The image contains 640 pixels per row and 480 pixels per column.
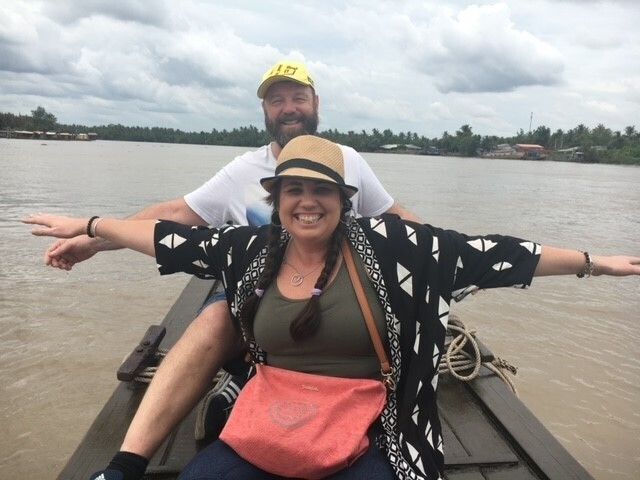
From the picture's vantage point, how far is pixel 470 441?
8.40 feet

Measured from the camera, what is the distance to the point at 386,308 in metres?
1.93

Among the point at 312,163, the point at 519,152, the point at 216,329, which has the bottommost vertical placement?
the point at 519,152

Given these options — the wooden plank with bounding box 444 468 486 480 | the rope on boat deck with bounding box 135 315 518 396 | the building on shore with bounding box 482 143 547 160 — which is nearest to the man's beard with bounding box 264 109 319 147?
the rope on boat deck with bounding box 135 315 518 396

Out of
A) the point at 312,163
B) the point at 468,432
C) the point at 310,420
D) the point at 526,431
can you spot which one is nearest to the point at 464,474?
the point at 468,432

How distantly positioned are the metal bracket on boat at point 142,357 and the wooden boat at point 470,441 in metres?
0.04

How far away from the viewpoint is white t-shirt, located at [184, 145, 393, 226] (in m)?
3.06

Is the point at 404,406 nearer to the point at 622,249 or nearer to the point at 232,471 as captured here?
the point at 232,471

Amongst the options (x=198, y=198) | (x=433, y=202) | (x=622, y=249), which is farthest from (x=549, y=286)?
(x=433, y=202)

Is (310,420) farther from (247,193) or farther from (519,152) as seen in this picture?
(519,152)

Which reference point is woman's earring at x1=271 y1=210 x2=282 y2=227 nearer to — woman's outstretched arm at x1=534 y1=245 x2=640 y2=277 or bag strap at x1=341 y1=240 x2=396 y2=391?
bag strap at x1=341 y1=240 x2=396 y2=391

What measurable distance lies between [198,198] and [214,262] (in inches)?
39.1

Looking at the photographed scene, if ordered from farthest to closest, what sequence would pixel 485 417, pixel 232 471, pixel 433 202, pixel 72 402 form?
pixel 433 202 < pixel 72 402 < pixel 485 417 < pixel 232 471

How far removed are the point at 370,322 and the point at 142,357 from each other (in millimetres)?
1638

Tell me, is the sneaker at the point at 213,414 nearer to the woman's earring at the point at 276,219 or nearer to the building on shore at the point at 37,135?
the woman's earring at the point at 276,219
